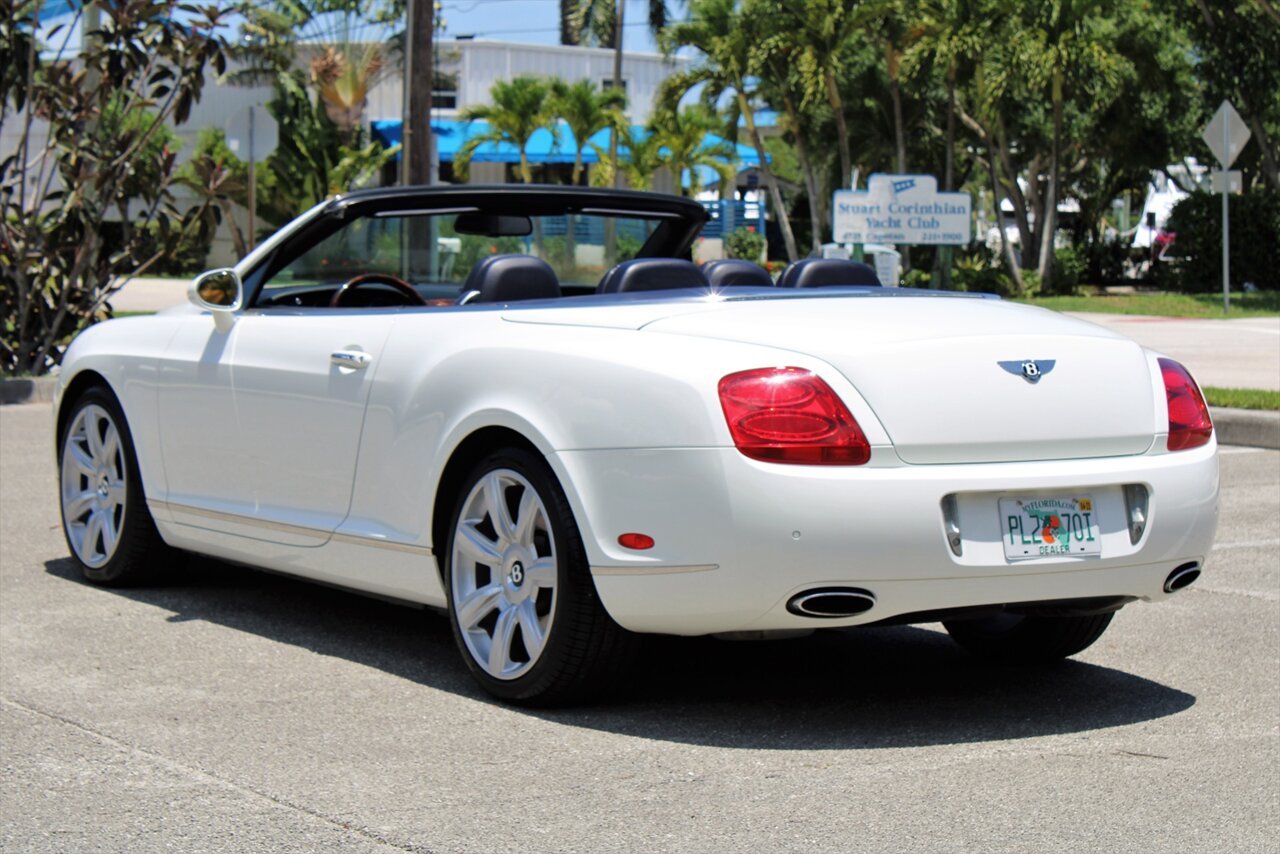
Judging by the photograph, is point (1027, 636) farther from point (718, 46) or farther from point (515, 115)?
point (515, 115)

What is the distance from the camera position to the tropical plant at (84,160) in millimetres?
14906

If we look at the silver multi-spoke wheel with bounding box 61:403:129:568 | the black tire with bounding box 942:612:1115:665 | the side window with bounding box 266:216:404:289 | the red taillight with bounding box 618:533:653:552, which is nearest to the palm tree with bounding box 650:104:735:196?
Answer: the silver multi-spoke wheel with bounding box 61:403:129:568

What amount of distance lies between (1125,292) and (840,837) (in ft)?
109

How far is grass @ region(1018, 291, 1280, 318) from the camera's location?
2686cm

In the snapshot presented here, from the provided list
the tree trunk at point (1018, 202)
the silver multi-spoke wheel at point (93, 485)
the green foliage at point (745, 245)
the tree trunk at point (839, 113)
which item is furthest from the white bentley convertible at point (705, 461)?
the green foliage at point (745, 245)

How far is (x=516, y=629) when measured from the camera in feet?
16.3

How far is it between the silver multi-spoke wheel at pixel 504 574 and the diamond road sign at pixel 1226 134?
18660 millimetres

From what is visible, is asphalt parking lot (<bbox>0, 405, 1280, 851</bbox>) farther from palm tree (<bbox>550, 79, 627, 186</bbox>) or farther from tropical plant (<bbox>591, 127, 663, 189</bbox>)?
tropical plant (<bbox>591, 127, 663, 189</bbox>)

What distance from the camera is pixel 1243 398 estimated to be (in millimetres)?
12492

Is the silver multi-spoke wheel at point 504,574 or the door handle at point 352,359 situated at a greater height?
the door handle at point 352,359

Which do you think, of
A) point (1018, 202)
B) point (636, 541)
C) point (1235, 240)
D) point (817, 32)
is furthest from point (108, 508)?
point (1018, 202)

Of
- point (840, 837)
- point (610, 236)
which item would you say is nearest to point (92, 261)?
point (610, 236)

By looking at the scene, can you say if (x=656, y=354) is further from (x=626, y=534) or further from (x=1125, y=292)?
(x=1125, y=292)

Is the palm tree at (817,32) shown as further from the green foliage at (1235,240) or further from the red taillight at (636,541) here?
the red taillight at (636,541)
